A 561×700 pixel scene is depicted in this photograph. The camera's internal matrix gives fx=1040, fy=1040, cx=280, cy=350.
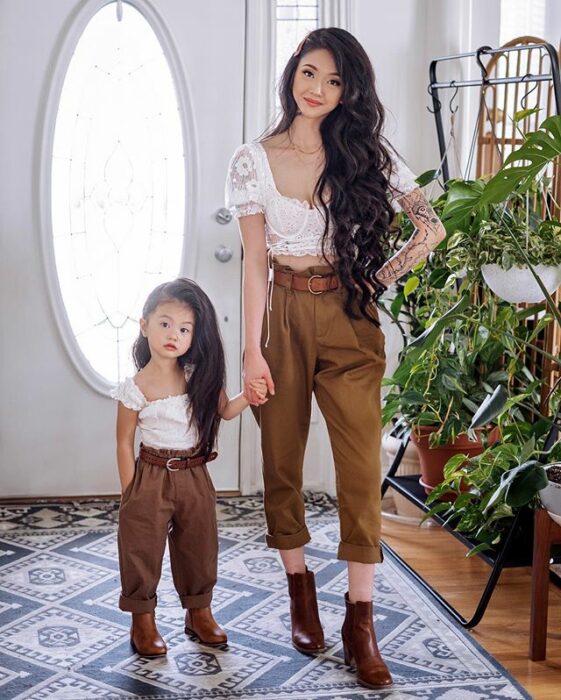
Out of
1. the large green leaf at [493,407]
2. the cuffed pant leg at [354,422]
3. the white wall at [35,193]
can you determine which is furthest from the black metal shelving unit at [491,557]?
the white wall at [35,193]

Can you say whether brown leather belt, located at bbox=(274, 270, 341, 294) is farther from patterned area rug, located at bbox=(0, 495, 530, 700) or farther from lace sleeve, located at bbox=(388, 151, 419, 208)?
patterned area rug, located at bbox=(0, 495, 530, 700)

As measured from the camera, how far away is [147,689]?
223 centimetres

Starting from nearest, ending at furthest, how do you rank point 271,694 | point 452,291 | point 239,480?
point 271,694
point 452,291
point 239,480

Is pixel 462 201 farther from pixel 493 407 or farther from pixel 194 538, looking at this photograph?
pixel 194 538

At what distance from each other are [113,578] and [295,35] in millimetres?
1942

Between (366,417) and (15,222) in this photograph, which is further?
(15,222)

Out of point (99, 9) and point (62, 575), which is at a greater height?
point (99, 9)

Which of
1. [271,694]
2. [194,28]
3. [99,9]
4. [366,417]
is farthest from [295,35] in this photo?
[271,694]

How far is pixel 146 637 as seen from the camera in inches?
94.8

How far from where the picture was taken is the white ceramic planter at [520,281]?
2.50m

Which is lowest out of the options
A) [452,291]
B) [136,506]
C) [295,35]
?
[136,506]

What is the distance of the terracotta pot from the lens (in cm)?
309

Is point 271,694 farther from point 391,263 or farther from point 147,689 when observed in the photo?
point 391,263

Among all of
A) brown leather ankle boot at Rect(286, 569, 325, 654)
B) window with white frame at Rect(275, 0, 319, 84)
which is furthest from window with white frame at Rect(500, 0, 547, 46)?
brown leather ankle boot at Rect(286, 569, 325, 654)
